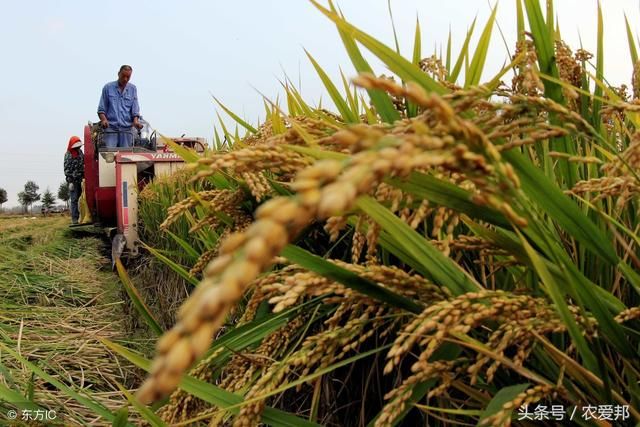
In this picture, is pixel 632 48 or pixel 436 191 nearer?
pixel 436 191

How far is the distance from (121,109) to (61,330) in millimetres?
5489

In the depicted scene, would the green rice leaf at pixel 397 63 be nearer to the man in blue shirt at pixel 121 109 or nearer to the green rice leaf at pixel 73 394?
the green rice leaf at pixel 73 394

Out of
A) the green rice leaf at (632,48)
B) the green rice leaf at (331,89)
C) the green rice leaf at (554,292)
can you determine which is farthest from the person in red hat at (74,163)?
the green rice leaf at (554,292)

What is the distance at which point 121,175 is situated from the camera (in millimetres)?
6133

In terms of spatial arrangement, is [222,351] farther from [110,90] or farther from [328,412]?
[110,90]

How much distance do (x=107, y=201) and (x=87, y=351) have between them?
455cm

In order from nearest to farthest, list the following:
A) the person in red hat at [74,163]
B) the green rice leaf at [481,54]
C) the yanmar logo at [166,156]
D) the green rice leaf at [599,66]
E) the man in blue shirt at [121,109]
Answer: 1. the green rice leaf at [599,66]
2. the green rice leaf at [481,54]
3. the yanmar logo at [166,156]
4. the man in blue shirt at [121,109]
5. the person in red hat at [74,163]

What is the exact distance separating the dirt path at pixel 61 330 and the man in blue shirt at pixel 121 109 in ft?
6.02

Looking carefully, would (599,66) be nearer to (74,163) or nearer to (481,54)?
(481,54)

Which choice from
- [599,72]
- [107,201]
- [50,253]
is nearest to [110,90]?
[107,201]

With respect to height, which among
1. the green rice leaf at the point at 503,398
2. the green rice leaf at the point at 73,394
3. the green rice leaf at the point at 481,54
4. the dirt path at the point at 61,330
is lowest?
the dirt path at the point at 61,330

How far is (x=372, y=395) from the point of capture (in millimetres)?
1457

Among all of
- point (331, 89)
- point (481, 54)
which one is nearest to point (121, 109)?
point (331, 89)

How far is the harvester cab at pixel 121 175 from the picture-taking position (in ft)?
19.8
